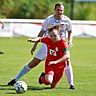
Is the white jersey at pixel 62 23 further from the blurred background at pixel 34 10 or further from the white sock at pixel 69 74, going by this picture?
the blurred background at pixel 34 10

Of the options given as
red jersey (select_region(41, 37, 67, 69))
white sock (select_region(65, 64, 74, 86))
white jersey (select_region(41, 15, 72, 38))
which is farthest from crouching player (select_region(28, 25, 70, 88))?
white jersey (select_region(41, 15, 72, 38))

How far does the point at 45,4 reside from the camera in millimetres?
54719

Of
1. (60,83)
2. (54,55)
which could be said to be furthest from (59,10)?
(60,83)

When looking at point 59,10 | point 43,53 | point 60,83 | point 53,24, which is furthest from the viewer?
point 60,83

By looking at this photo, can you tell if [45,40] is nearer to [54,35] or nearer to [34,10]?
[54,35]

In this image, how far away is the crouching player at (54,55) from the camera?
37.5 ft

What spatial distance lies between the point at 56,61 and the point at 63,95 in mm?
831

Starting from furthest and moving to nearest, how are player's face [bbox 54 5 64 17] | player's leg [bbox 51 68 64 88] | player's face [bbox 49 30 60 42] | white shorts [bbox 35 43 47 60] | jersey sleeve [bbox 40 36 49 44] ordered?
white shorts [bbox 35 43 47 60] → player's leg [bbox 51 68 64 88] → jersey sleeve [bbox 40 36 49 44] → player's face [bbox 54 5 64 17] → player's face [bbox 49 30 60 42]

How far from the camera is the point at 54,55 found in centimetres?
1170

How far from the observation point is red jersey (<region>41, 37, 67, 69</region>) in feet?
38.1

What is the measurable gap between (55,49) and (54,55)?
0.46ft

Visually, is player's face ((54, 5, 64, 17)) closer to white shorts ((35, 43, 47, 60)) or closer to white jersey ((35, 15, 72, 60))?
white jersey ((35, 15, 72, 60))

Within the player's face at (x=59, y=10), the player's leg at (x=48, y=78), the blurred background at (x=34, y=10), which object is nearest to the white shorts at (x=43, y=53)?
the player's leg at (x=48, y=78)

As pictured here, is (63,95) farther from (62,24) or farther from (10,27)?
(10,27)
